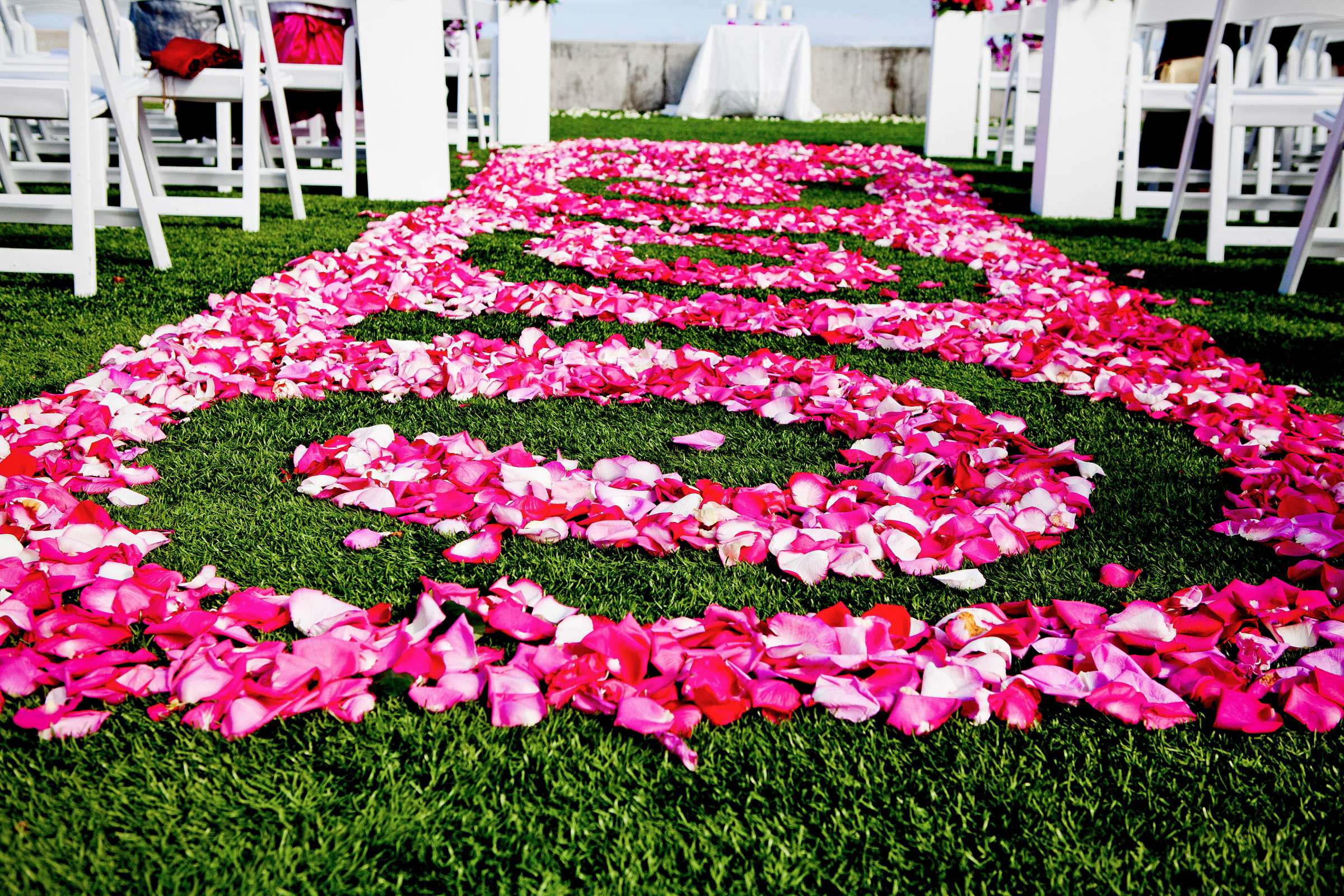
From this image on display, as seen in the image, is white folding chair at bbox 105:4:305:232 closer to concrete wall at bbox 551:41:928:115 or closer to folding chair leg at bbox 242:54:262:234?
folding chair leg at bbox 242:54:262:234

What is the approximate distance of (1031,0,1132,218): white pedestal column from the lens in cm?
502

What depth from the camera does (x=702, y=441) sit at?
6.34 ft

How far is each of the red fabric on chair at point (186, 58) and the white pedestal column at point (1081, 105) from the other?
13.2 ft

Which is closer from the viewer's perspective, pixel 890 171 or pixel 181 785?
pixel 181 785

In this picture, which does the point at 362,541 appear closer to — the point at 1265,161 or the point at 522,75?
the point at 1265,161

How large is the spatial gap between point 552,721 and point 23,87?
272 centimetres

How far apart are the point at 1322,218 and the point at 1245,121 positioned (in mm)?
515

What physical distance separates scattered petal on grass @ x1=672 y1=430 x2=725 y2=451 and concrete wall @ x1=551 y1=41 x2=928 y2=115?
1550 cm

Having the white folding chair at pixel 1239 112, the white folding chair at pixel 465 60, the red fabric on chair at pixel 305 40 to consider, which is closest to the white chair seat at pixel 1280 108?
the white folding chair at pixel 1239 112

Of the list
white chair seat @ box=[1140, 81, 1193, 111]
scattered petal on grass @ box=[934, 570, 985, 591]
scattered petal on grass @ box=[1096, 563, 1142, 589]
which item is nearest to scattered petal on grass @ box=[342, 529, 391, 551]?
scattered petal on grass @ box=[934, 570, 985, 591]

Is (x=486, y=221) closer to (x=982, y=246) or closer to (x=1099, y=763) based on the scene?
(x=982, y=246)

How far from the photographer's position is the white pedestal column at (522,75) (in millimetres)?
8617

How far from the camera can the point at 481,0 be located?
27.9ft

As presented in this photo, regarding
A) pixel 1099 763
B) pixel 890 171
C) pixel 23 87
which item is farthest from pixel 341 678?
pixel 890 171
